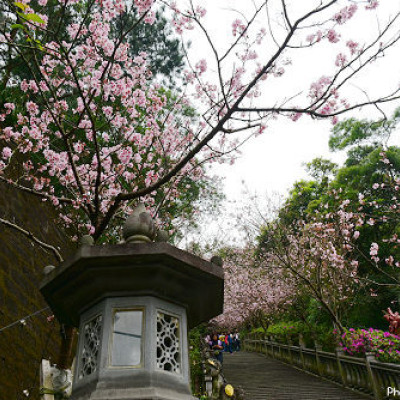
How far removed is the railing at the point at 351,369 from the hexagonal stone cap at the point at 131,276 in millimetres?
8168

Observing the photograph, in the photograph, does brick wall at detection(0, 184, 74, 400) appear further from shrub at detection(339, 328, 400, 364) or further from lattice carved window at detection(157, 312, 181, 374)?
shrub at detection(339, 328, 400, 364)

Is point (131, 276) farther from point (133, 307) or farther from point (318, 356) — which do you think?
point (318, 356)

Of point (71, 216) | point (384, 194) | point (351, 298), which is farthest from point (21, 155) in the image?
point (384, 194)

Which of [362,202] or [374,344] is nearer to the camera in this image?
[374,344]

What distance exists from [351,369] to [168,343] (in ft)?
36.0

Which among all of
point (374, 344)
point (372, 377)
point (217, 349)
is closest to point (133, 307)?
point (372, 377)

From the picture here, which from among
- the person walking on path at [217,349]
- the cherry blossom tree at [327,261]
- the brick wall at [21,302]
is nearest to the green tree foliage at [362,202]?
the cherry blossom tree at [327,261]

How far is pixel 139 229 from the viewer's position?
2822mm

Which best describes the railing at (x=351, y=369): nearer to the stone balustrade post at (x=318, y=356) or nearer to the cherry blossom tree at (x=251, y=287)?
the stone balustrade post at (x=318, y=356)

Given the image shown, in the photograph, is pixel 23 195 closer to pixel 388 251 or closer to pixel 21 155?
pixel 21 155

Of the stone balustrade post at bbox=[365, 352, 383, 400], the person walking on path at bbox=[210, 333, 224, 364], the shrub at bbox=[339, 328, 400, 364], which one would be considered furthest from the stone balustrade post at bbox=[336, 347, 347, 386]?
the person walking on path at bbox=[210, 333, 224, 364]

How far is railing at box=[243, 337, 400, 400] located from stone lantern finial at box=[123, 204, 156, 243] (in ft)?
28.3

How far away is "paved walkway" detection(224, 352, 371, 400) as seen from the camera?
10.6 meters

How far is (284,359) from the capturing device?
60.5 feet
